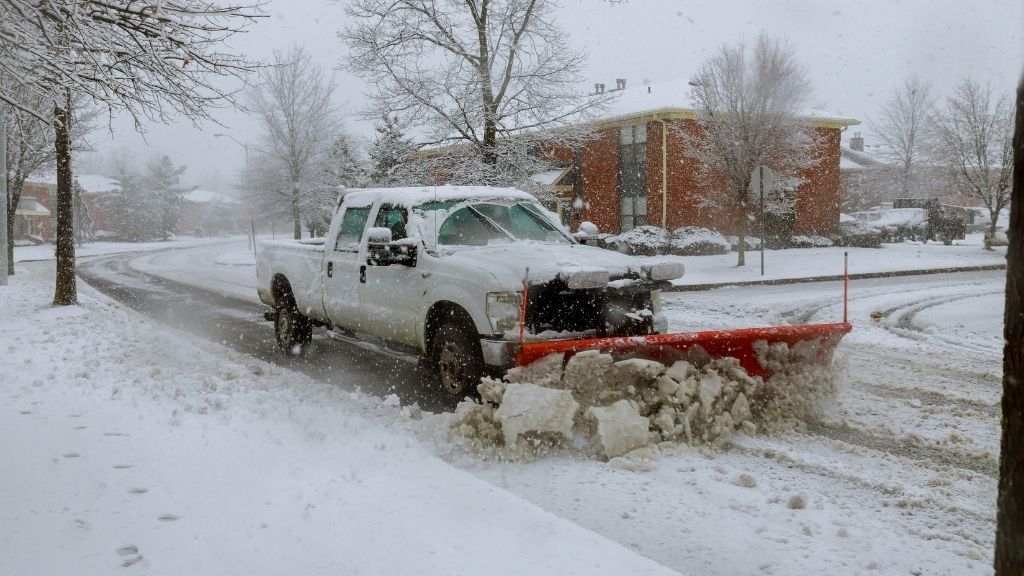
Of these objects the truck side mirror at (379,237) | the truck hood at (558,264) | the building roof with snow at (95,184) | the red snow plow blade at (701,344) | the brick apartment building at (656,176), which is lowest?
the red snow plow blade at (701,344)

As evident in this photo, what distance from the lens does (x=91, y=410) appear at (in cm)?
607

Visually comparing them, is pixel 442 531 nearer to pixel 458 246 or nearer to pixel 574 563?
pixel 574 563

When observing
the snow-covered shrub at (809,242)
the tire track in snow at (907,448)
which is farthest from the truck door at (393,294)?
the snow-covered shrub at (809,242)

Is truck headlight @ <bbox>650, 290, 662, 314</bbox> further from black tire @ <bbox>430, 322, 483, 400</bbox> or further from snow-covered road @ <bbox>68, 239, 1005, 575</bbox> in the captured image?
black tire @ <bbox>430, 322, 483, 400</bbox>

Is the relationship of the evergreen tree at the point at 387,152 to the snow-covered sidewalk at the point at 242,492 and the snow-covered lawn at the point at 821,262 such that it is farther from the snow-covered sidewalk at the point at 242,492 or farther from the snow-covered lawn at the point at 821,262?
the snow-covered sidewalk at the point at 242,492

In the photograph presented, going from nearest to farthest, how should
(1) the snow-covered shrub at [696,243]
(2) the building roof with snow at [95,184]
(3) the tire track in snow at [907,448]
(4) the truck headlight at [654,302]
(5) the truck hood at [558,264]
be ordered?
(3) the tire track in snow at [907,448]
(5) the truck hood at [558,264]
(4) the truck headlight at [654,302]
(1) the snow-covered shrub at [696,243]
(2) the building roof with snow at [95,184]

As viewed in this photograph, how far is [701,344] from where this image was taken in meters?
5.75

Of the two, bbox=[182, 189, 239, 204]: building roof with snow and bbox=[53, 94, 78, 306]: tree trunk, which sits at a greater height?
bbox=[182, 189, 239, 204]: building roof with snow

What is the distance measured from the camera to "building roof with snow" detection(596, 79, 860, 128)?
29.4 m

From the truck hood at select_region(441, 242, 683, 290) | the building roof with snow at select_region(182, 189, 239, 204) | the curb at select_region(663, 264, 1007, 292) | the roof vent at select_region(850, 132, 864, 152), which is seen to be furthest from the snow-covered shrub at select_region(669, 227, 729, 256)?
the building roof with snow at select_region(182, 189, 239, 204)

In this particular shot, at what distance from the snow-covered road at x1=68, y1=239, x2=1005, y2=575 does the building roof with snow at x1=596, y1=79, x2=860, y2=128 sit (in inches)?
841

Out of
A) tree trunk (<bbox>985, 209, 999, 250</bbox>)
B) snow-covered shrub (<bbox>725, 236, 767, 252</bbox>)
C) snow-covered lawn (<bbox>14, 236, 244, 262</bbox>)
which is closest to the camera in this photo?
snow-covered shrub (<bbox>725, 236, 767, 252</bbox>)

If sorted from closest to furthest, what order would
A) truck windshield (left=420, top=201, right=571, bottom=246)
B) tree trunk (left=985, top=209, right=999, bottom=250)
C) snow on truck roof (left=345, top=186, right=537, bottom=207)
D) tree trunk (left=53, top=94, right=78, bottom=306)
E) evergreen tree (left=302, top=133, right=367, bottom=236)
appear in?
truck windshield (left=420, top=201, right=571, bottom=246), snow on truck roof (left=345, top=186, right=537, bottom=207), tree trunk (left=53, top=94, right=78, bottom=306), tree trunk (left=985, top=209, right=999, bottom=250), evergreen tree (left=302, top=133, right=367, bottom=236)

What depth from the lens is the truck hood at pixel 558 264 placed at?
6.01m
